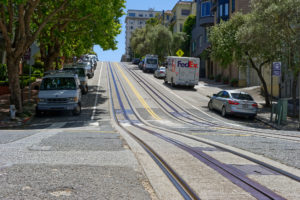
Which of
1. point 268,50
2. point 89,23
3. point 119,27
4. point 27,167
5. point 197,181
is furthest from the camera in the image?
point 119,27

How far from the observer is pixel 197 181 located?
4.80 metres

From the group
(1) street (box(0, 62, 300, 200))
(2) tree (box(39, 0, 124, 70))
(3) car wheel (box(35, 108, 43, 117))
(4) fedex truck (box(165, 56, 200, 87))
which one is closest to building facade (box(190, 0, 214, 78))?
(4) fedex truck (box(165, 56, 200, 87))

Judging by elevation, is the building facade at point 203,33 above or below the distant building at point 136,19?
below

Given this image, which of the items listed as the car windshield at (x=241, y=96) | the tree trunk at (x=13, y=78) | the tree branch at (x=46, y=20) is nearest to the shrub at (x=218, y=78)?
the car windshield at (x=241, y=96)

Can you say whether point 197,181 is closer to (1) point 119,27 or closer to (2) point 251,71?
(1) point 119,27

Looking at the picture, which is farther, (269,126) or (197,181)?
(269,126)

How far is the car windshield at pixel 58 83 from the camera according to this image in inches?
666

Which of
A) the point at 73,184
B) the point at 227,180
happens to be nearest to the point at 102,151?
the point at 73,184

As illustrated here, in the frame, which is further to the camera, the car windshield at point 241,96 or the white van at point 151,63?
the white van at point 151,63

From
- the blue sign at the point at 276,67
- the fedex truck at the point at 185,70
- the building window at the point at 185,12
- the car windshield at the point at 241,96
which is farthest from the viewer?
the building window at the point at 185,12

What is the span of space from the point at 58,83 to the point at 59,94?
1088 millimetres

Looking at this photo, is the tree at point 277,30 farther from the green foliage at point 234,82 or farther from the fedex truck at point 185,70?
the green foliage at point 234,82

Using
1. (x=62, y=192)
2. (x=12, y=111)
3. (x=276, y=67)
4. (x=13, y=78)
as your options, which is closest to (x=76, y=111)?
(x=12, y=111)

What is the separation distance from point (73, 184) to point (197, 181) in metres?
1.74
